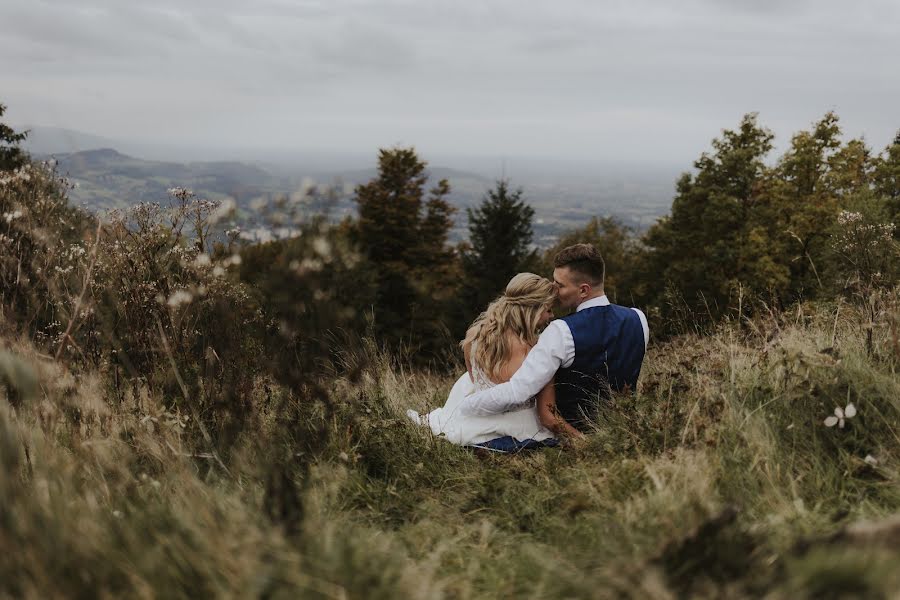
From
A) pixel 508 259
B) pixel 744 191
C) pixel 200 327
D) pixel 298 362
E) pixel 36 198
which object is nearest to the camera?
pixel 298 362

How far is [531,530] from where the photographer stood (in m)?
2.86

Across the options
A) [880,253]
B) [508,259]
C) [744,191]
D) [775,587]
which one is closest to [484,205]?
[508,259]

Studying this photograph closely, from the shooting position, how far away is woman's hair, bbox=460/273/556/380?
15.5ft

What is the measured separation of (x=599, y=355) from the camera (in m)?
→ 4.49

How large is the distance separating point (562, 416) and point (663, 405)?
48.4 inches

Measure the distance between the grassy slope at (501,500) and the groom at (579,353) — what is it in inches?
18.2

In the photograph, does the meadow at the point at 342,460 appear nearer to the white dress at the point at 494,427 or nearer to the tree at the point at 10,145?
the white dress at the point at 494,427

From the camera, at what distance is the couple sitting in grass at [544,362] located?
439 cm

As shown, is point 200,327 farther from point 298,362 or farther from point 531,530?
point 531,530

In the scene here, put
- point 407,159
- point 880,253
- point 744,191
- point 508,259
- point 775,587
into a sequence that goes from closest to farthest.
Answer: point 775,587
point 880,253
point 744,191
point 508,259
point 407,159

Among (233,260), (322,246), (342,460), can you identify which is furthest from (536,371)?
(233,260)

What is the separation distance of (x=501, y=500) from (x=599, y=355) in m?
1.70

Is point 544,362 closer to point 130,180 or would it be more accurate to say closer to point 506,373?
point 506,373

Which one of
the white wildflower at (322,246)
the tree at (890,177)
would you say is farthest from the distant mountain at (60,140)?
the tree at (890,177)
